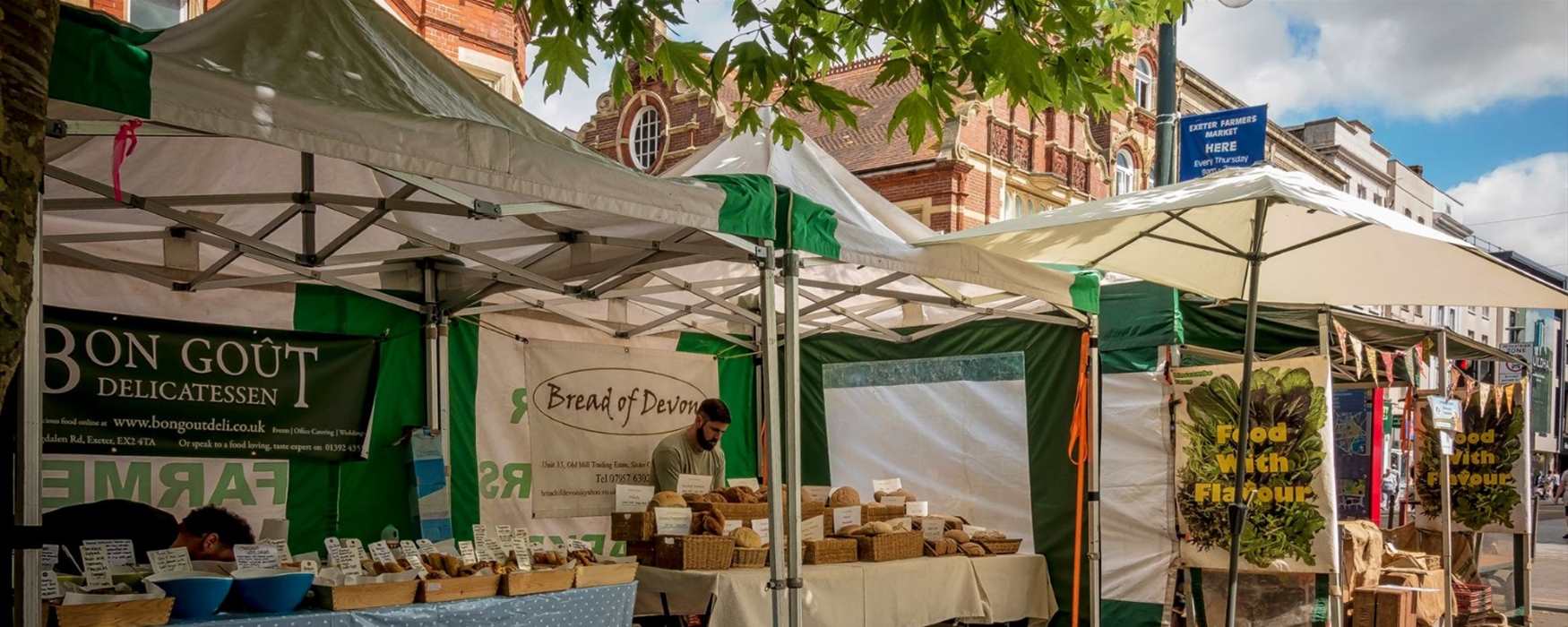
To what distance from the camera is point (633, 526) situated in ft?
21.7

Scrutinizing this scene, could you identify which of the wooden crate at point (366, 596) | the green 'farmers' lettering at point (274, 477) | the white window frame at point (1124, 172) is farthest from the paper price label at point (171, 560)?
the white window frame at point (1124, 172)

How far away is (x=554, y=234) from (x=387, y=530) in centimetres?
222

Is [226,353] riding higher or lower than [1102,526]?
higher

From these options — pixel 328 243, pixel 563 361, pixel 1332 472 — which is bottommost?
pixel 1332 472

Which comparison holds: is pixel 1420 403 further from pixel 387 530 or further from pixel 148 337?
pixel 148 337

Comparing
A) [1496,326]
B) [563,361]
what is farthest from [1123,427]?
[1496,326]

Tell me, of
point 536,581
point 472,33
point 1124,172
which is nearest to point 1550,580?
point 472,33

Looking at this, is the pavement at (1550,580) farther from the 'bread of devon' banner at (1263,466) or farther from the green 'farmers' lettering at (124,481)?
the green 'farmers' lettering at (124,481)

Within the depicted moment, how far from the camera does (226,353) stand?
655cm

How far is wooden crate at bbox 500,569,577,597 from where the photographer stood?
17.4 ft

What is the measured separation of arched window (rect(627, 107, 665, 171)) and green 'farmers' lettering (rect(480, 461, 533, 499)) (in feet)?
77.6

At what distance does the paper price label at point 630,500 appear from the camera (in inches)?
266

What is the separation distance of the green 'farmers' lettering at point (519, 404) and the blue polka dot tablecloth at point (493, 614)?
2.41m

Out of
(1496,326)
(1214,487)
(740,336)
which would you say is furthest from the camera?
(1496,326)
